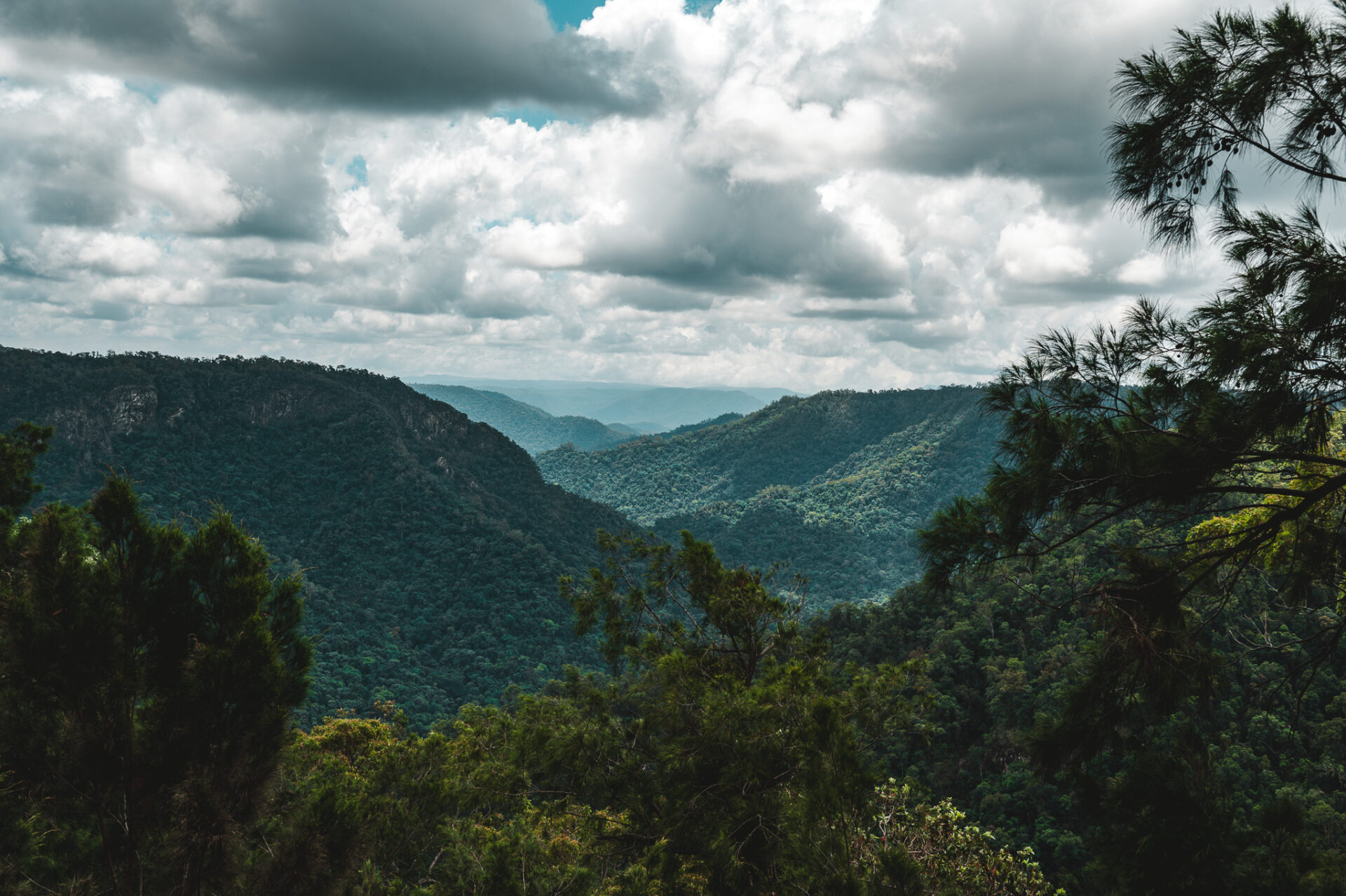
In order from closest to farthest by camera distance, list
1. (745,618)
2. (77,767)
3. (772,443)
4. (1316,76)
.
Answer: (1316,76), (77,767), (745,618), (772,443)

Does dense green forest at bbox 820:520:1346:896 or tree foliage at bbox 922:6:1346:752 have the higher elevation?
tree foliage at bbox 922:6:1346:752

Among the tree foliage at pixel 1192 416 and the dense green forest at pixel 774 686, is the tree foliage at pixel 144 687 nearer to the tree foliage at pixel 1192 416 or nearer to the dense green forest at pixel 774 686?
the dense green forest at pixel 774 686

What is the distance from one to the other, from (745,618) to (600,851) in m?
3.51

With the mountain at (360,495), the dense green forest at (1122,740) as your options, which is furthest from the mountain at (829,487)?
the dense green forest at (1122,740)

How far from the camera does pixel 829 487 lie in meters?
160

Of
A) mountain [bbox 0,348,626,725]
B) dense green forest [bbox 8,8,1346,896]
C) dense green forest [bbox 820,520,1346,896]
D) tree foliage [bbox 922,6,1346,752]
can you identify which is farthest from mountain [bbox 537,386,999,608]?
tree foliage [bbox 922,6,1346,752]

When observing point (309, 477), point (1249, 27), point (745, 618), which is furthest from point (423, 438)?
point (1249, 27)

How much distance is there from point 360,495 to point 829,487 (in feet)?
336

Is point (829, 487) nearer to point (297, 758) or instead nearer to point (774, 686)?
point (774, 686)

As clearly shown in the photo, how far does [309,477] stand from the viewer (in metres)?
87.9

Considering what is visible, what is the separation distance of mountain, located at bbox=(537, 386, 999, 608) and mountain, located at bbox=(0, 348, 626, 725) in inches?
1646

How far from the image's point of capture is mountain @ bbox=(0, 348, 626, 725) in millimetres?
59656

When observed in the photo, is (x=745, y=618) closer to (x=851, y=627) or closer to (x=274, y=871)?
(x=274, y=871)

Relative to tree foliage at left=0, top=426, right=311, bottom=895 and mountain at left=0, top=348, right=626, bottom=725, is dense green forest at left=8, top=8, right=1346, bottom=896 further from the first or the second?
mountain at left=0, top=348, right=626, bottom=725
